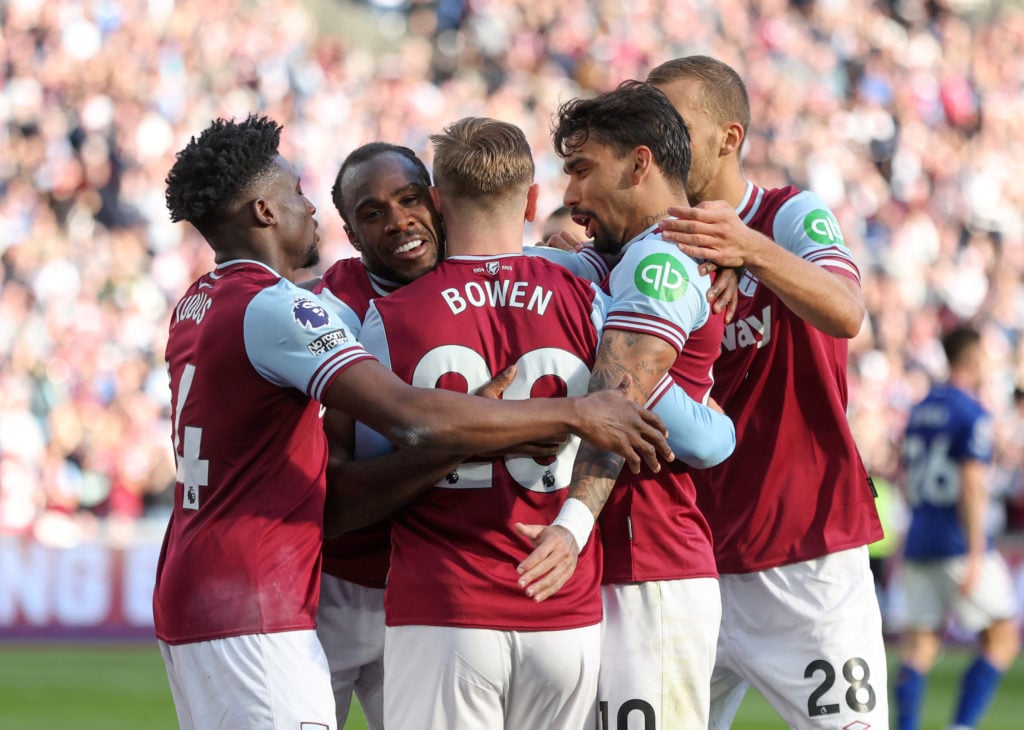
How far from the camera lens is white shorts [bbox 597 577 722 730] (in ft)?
14.9

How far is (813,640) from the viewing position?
5.29 metres

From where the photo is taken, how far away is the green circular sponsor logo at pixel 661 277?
→ 4398mm

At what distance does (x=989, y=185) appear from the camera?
72.5 ft

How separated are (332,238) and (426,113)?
333 centimetres

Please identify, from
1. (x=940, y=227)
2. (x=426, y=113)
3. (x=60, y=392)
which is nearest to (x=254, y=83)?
(x=426, y=113)

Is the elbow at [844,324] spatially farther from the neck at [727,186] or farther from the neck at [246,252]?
the neck at [246,252]

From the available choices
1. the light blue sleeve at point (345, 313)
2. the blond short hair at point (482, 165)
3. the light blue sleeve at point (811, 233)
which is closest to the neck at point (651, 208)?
the blond short hair at point (482, 165)

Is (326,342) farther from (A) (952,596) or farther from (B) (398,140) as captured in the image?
(B) (398,140)

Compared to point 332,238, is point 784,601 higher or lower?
lower

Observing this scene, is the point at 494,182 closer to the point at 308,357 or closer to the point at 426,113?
the point at 308,357

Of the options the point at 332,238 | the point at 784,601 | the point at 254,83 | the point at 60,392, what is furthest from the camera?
the point at 254,83

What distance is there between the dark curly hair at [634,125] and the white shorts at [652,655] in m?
1.23

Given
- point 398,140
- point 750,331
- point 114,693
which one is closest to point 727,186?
point 750,331

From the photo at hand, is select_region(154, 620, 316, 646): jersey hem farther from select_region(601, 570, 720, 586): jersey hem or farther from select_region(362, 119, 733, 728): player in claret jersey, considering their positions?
select_region(601, 570, 720, 586): jersey hem
